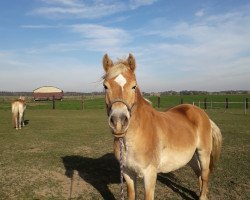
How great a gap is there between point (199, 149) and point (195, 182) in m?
1.64

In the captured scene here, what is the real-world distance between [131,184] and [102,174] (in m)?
2.78

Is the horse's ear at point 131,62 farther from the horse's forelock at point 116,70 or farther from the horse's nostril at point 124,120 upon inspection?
the horse's nostril at point 124,120

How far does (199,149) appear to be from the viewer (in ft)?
17.2

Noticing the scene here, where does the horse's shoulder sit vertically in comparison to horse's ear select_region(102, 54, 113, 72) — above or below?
below

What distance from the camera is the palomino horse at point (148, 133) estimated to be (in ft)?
10.8

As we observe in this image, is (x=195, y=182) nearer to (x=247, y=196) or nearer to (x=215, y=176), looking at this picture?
(x=215, y=176)

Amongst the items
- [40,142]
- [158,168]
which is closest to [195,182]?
[158,168]

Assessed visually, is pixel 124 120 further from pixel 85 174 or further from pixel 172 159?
pixel 85 174

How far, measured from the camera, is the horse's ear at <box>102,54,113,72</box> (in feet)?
12.1

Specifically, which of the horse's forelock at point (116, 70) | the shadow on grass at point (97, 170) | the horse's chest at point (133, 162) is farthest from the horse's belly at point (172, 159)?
the shadow on grass at point (97, 170)

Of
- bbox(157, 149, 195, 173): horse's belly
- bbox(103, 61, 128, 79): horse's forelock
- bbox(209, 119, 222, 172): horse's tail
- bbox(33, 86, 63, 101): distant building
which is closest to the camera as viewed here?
bbox(103, 61, 128, 79): horse's forelock

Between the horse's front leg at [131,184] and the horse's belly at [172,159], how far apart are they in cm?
45

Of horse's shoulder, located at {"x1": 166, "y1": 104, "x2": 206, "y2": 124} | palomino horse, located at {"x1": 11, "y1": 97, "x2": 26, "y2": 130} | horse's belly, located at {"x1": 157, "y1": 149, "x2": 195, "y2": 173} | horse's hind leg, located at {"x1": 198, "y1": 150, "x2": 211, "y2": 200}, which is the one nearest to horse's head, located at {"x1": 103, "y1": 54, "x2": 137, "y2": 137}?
horse's belly, located at {"x1": 157, "y1": 149, "x2": 195, "y2": 173}

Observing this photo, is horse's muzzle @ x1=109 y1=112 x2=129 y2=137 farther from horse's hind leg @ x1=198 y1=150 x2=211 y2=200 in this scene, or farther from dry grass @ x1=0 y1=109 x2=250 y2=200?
dry grass @ x1=0 y1=109 x2=250 y2=200
